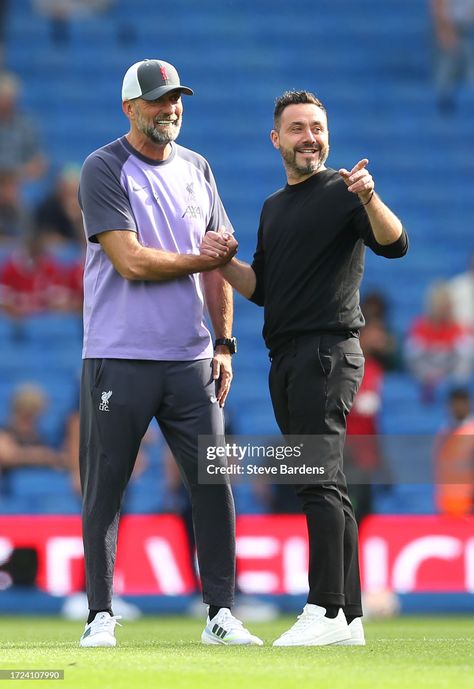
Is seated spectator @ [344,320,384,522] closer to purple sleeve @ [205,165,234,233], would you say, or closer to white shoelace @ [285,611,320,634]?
purple sleeve @ [205,165,234,233]

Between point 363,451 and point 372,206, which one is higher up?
point 372,206

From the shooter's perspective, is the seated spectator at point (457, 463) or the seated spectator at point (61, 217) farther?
the seated spectator at point (61, 217)

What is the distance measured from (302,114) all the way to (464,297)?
25.4 feet

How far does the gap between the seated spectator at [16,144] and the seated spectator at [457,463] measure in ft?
15.8

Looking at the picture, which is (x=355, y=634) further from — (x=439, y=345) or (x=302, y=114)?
(x=439, y=345)

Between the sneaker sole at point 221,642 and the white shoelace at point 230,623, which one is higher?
the white shoelace at point 230,623

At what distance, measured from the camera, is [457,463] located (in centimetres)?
1012

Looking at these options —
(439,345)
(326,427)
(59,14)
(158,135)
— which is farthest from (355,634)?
(59,14)

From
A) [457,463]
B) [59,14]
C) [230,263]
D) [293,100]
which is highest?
[59,14]

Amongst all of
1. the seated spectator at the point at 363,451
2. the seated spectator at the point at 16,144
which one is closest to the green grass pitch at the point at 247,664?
the seated spectator at the point at 363,451

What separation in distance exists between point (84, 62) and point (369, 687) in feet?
39.5

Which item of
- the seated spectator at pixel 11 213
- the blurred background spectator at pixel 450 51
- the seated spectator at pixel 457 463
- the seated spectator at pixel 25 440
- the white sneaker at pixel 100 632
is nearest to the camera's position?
the white sneaker at pixel 100 632

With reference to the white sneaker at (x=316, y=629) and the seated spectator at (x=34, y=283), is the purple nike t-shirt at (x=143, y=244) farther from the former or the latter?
the seated spectator at (x=34, y=283)

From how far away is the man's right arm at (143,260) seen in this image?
513 centimetres
